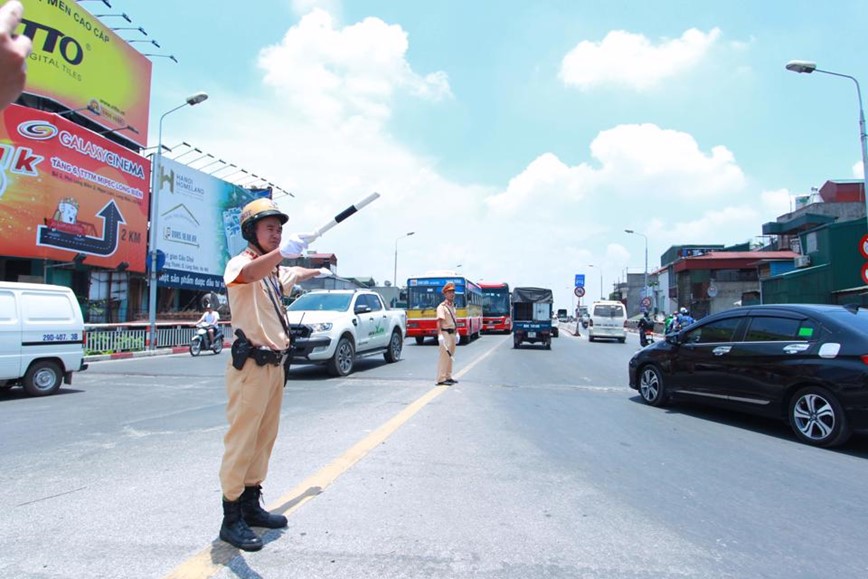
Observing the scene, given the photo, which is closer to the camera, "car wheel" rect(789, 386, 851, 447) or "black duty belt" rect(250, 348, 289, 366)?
"black duty belt" rect(250, 348, 289, 366)

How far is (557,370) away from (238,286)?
1143 centimetres

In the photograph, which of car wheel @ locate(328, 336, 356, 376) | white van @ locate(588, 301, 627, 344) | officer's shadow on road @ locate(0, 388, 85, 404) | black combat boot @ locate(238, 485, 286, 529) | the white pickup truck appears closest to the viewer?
black combat boot @ locate(238, 485, 286, 529)

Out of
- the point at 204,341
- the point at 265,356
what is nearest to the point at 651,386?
the point at 265,356

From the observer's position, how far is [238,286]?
320 cm

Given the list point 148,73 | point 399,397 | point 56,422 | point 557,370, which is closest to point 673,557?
point 399,397

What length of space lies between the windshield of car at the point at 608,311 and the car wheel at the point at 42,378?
25148 millimetres

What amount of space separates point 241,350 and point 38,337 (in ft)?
26.3

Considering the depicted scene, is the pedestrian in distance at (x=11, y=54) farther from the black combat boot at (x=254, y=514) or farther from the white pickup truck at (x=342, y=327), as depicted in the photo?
the white pickup truck at (x=342, y=327)

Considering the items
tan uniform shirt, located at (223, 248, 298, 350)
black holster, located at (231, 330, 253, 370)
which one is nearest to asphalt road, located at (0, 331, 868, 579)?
black holster, located at (231, 330, 253, 370)

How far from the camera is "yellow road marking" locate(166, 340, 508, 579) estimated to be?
9.41 ft

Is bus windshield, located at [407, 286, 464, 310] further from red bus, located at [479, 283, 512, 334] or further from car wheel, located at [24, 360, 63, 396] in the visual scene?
car wheel, located at [24, 360, 63, 396]

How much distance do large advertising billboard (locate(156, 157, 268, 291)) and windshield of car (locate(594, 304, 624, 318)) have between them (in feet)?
65.0

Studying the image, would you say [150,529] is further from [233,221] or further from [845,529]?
[233,221]

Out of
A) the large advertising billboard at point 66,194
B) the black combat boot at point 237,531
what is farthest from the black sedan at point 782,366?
the large advertising billboard at point 66,194
